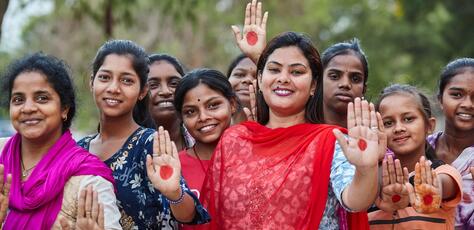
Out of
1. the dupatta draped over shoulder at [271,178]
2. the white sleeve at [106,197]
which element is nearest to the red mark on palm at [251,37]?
the dupatta draped over shoulder at [271,178]

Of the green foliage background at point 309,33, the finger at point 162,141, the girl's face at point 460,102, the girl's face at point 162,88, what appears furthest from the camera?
the green foliage background at point 309,33

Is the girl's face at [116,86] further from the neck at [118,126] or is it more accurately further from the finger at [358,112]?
the finger at [358,112]

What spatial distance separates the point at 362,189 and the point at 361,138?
21 centimetres

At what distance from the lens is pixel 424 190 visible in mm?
3963

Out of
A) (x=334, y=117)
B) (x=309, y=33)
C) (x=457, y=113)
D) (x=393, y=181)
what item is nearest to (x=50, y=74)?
(x=393, y=181)

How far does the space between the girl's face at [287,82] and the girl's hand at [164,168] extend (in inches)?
22.0

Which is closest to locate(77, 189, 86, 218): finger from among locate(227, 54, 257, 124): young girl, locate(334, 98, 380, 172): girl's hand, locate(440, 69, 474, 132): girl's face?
locate(334, 98, 380, 172): girl's hand

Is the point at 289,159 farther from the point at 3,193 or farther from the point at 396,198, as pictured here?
the point at 3,193

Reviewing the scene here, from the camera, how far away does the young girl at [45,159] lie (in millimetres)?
3779

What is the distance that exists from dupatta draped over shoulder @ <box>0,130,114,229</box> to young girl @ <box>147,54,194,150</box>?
1.31 meters

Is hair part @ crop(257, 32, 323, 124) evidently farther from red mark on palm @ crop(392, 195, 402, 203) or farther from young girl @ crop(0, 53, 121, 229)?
young girl @ crop(0, 53, 121, 229)

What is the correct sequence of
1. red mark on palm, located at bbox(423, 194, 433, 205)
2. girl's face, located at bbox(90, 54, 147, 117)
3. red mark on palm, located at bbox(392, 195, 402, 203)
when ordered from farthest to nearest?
girl's face, located at bbox(90, 54, 147, 117), red mark on palm, located at bbox(392, 195, 402, 203), red mark on palm, located at bbox(423, 194, 433, 205)

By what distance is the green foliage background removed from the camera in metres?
17.7

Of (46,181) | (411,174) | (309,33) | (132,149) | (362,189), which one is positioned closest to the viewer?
(362,189)
